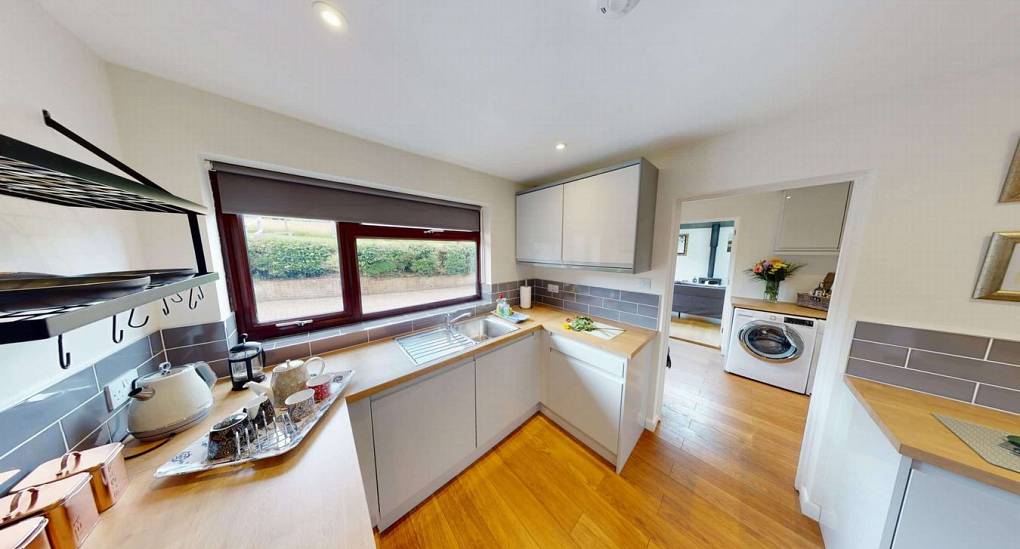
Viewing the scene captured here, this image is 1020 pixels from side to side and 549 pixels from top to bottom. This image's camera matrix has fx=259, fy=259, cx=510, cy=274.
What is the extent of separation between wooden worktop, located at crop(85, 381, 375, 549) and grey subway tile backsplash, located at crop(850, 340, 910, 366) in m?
2.01

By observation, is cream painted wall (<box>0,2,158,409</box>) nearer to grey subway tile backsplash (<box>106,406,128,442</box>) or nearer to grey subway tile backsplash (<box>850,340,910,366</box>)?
grey subway tile backsplash (<box>106,406,128,442</box>)

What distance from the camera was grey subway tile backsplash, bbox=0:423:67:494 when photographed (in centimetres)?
56

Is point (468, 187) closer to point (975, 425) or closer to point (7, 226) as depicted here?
point (7, 226)

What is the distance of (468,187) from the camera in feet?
6.54

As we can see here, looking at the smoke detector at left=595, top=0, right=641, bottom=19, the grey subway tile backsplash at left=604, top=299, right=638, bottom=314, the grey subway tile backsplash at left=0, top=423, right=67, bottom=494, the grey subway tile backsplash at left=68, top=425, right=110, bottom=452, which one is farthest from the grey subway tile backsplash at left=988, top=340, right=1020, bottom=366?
the grey subway tile backsplash at left=68, top=425, right=110, bottom=452

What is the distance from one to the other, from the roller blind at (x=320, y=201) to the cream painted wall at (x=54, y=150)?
32cm

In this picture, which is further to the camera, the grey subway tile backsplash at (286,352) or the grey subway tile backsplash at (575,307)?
the grey subway tile backsplash at (575,307)

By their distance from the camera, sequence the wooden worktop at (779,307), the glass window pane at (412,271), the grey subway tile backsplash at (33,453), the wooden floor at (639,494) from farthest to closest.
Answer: the wooden worktop at (779,307) → the glass window pane at (412,271) → the wooden floor at (639,494) → the grey subway tile backsplash at (33,453)

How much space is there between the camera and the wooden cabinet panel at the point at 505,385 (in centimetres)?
163

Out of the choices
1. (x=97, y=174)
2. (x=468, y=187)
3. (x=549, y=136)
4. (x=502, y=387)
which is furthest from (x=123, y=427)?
(x=549, y=136)

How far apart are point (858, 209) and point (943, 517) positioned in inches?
44.7

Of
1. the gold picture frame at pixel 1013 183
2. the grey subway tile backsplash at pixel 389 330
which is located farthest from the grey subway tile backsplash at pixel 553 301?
the gold picture frame at pixel 1013 183

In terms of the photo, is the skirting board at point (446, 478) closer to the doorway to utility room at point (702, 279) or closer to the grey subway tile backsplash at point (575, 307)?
the grey subway tile backsplash at point (575, 307)

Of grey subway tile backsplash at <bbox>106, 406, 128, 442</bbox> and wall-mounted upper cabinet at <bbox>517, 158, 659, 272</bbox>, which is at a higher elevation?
wall-mounted upper cabinet at <bbox>517, 158, 659, 272</bbox>
